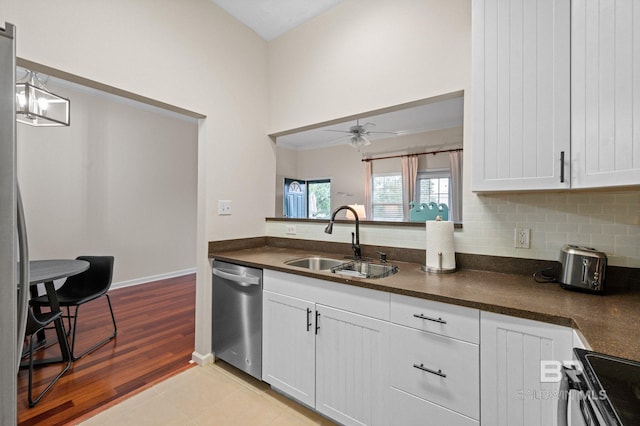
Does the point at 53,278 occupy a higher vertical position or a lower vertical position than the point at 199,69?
lower

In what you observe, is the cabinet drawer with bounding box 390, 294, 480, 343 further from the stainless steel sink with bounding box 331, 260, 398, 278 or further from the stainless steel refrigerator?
the stainless steel refrigerator

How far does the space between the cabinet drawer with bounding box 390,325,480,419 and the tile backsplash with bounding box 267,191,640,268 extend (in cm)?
70

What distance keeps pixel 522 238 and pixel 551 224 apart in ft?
0.49

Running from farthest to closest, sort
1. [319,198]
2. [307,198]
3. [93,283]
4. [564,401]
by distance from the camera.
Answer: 1. [307,198]
2. [319,198]
3. [93,283]
4. [564,401]

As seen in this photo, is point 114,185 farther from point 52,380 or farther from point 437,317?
point 437,317

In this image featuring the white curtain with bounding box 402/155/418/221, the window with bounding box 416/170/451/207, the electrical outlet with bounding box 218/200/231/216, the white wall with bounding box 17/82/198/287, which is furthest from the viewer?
the white curtain with bounding box 402/155/418/221

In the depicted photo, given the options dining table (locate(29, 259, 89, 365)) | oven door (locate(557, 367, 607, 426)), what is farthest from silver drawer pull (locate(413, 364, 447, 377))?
dining table (locate(29, 259, 89, 365))

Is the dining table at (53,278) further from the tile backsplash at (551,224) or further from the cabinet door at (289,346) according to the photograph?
the tile backsplash at (551,224)

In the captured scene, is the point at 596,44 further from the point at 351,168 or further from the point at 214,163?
the point at 351,168

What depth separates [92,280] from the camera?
102 inches

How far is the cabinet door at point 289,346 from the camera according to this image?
1603 millimetres

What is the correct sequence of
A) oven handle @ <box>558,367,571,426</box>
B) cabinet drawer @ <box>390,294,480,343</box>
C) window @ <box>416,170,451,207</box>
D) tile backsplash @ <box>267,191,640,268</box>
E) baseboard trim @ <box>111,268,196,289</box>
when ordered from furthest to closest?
window @ <box>416,170,451,207</box>, baseboard trim @ <box>111,268,196,289</box>, tile backsplash @ <box>267,191,640,268</box>, cabinet drawer @ <box>390,294,480,343</box>, oven handle @ <box>558,367,571,426</box>

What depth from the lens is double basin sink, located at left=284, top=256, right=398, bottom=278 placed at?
183 cm

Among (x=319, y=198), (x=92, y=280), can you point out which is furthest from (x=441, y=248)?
(x=319, y=198)
